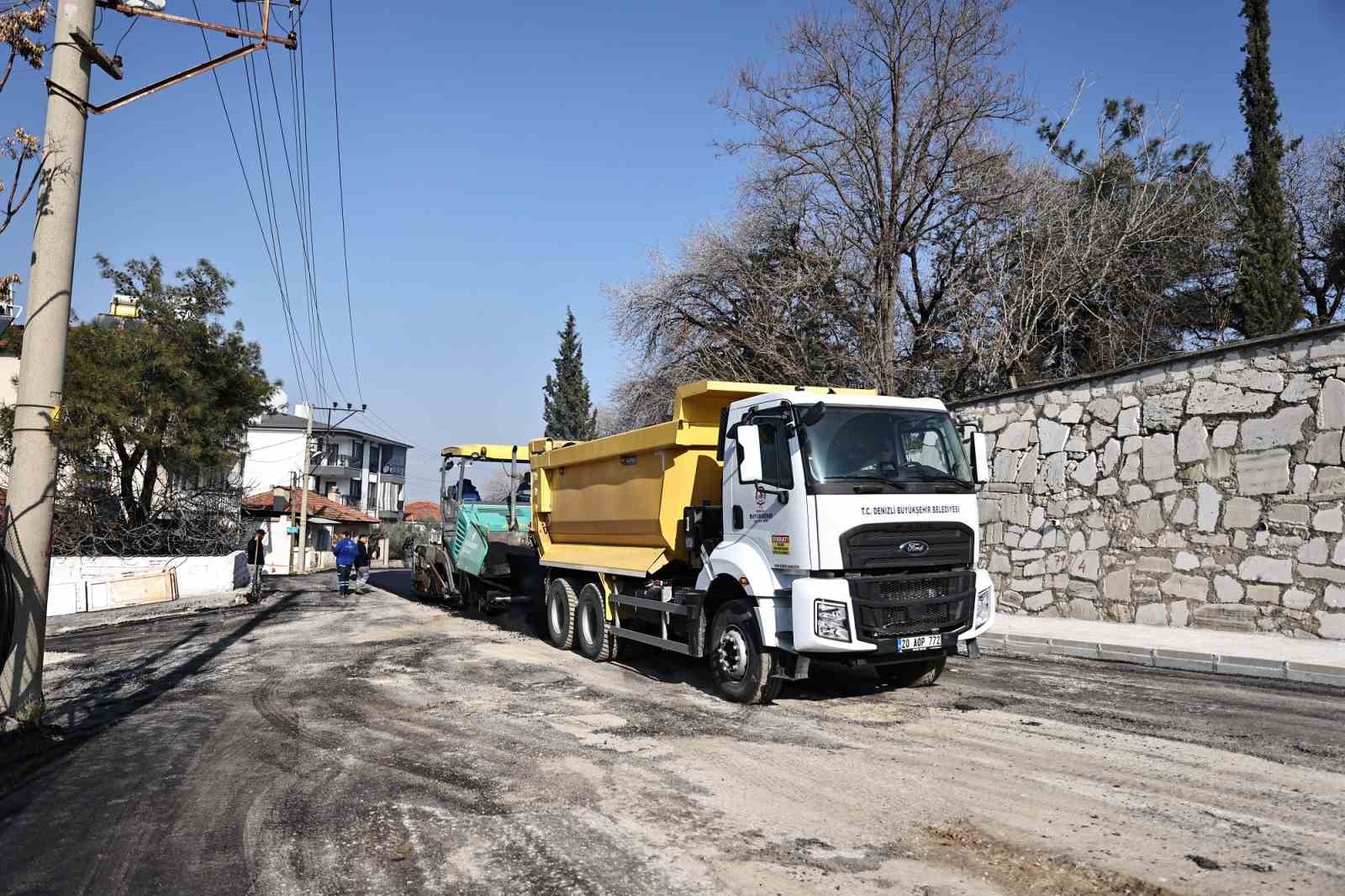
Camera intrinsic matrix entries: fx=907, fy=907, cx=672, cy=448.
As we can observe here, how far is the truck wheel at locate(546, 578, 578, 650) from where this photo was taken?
1206 cm

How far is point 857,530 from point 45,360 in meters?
6.75

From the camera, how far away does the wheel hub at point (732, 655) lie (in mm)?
8305

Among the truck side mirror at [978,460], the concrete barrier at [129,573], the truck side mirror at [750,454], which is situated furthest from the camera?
the concrete barrier at [129,573]

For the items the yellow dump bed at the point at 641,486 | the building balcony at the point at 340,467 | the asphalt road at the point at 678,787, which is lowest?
the asphalt road at the point at 678,787

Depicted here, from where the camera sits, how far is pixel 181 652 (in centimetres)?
1228

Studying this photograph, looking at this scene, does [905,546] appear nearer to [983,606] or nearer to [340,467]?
[983,606]

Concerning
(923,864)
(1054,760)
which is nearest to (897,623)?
(1054,760)

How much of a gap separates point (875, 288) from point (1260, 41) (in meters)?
10.3

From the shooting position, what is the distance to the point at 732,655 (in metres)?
8.49

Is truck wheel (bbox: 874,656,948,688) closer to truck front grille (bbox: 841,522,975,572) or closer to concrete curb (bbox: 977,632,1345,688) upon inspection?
truck front grille (bbox: 841,522,975,572)

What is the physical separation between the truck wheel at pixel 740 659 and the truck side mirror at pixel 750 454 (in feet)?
3.89

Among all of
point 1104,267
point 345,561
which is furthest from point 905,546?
point 345,561

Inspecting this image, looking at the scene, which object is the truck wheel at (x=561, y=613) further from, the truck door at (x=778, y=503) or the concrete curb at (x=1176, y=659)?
the concrete curb at (x=1176, y=659)

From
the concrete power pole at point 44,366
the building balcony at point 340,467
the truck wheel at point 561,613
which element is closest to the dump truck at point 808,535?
the truck wheel at point 561,613
